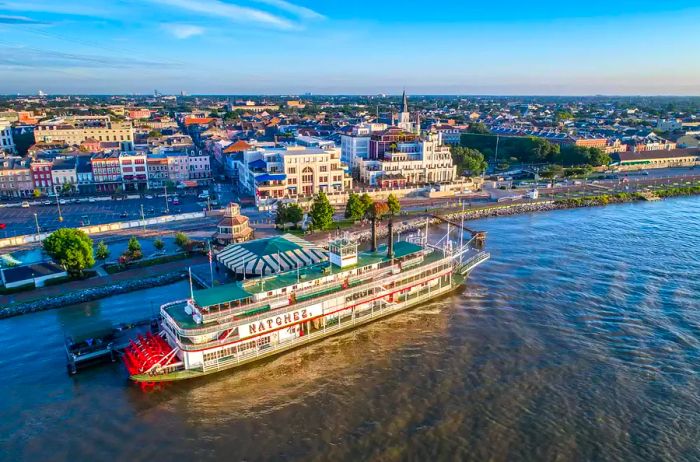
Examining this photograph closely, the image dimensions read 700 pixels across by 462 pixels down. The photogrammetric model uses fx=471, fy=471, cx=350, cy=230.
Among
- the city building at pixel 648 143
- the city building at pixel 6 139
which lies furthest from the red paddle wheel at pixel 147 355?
the city building at pixel 648 143

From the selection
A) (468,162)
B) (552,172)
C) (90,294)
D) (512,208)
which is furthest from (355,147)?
(90,294)

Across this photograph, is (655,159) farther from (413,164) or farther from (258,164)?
(258,164)

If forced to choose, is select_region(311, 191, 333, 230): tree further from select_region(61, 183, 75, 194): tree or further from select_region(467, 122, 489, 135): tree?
select_region(467, 122, 489, 135): tree

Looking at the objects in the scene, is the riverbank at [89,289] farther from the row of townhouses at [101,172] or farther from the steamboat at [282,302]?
the row of townhouses at [101,172]

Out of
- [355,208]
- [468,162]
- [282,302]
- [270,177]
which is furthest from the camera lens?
[468,162]

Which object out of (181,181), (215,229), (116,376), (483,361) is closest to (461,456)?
(483,361)
